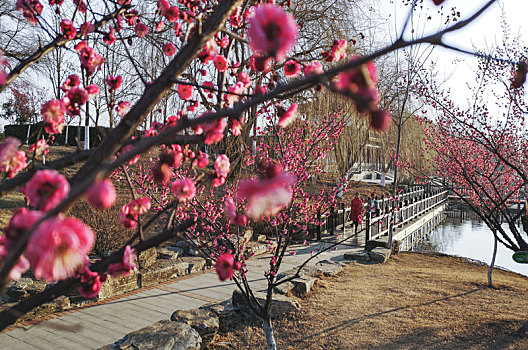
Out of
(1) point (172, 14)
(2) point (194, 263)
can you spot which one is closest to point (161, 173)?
(1) point (172, 14)

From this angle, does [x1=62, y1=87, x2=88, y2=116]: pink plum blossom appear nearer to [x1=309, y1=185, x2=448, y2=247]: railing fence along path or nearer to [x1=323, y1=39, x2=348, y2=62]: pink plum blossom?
[x1=323, y1=39, x2=348, y2=62]: pink plum blossom

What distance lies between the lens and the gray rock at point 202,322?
10.8 ft

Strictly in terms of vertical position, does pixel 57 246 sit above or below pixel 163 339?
above

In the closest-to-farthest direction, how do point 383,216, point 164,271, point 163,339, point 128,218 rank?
point 128,218
point 163,339
point 164,271
point 383,216

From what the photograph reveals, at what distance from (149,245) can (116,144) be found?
0.38 metres

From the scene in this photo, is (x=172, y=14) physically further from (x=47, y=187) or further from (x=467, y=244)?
(x=467, y=244)

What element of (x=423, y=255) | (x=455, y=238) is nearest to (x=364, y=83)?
(x=423, y=255)

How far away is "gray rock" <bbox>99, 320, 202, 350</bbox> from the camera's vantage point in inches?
107

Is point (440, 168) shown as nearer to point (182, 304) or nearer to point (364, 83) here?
point (182, 304)

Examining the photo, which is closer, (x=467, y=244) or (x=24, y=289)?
(x=24, y=289)

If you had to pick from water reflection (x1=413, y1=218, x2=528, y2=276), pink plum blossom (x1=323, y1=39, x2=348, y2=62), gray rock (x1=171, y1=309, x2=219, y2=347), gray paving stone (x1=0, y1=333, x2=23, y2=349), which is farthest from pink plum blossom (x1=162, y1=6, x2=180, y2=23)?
water reflection (x1=413, y1=218, x2=528, y2=276)

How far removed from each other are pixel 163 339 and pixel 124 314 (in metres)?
1.58

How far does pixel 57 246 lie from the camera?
0.62m

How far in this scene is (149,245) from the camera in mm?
1187
